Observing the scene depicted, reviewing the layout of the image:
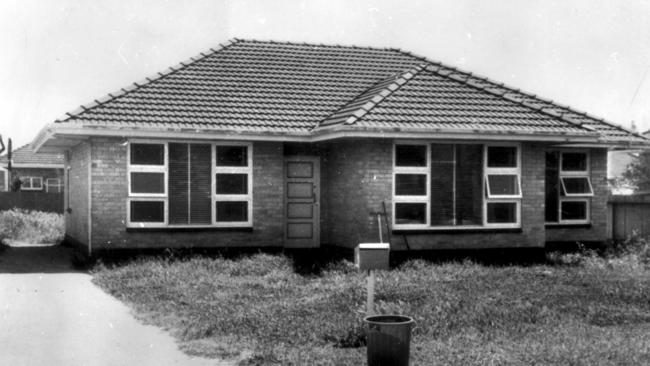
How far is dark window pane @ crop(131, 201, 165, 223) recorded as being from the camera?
16.8 meters

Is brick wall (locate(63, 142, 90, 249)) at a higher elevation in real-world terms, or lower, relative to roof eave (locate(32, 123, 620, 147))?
lower

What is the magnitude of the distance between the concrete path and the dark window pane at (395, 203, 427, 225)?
6.17 metres

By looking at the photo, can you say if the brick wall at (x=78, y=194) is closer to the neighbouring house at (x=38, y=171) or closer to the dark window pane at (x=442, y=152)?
the dark window pane at (x=442, y=152)

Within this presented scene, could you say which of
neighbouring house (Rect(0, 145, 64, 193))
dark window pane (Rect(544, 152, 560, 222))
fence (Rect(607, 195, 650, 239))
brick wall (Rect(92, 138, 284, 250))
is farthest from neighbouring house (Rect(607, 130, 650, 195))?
neighbouring house (Rect(0, 145, 64, 193))

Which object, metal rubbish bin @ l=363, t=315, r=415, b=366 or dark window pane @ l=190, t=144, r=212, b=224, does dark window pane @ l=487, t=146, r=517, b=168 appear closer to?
dark window pane @ l=190, t=144, r=212, b=224

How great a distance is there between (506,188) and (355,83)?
5220 millimetres

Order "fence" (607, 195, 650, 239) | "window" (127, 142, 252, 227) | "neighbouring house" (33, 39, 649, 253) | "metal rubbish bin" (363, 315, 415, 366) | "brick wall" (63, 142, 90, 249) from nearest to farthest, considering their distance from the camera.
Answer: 1. "metal rubbish bin" (363, 315, 415, 366)
2. "neighbouring house" (33, 39, 649, 253)
3. "window" (127, 142, 252, 227)
4. "brick wall" (63, 142, 90, 249)
5. "fence" (607, 195, 650, 239)

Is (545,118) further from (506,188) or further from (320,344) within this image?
(320,344)

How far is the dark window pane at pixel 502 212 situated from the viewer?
17078mm

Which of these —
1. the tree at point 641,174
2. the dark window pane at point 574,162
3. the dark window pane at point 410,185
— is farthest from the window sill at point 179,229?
the tree at point 641,174

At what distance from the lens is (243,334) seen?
354 inches

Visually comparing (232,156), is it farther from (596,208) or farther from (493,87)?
(596,208)

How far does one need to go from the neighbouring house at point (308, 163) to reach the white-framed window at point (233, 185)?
0.08ft

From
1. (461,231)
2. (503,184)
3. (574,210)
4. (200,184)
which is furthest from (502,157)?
(200,184)
